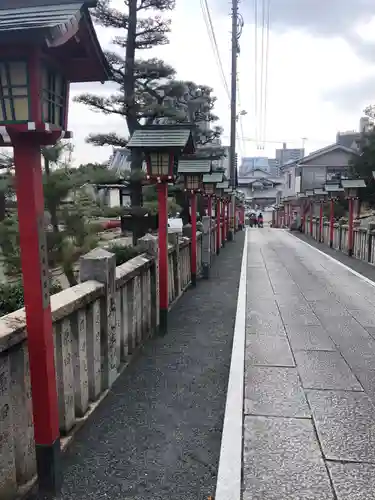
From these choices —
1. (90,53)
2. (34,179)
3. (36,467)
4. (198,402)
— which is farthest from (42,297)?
(198,402)

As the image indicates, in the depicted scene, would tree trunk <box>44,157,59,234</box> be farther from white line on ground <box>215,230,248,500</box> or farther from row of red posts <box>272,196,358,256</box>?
row of red posts <box>272,196,358,256</box>

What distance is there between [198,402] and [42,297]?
7.05 feet

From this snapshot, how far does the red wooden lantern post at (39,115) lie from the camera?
7.41 ft

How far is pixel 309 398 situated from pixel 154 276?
9.42 feet

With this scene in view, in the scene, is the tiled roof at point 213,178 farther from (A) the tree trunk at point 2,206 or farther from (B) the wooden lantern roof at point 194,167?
(A) the tree trunk at point 2,206

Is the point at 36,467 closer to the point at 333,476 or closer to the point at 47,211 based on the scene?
the point at 333,476

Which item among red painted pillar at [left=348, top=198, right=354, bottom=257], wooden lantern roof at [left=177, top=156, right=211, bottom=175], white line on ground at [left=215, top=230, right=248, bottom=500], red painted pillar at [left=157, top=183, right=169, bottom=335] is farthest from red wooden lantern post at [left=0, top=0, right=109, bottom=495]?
red painted pillar at [left=348, top=198, right=354, bottom=257]

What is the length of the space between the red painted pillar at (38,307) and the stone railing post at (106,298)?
4.49 ft

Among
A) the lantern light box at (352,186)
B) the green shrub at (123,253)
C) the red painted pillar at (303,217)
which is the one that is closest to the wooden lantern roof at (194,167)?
the green shrub at (123,253)

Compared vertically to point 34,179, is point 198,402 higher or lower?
lower

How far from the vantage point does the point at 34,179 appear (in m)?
2.49

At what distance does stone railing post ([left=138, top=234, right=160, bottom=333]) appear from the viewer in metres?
6.23

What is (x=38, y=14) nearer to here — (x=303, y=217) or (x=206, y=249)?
(x=206, y=249)

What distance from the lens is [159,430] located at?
3594mm
